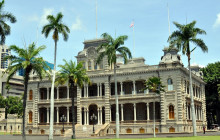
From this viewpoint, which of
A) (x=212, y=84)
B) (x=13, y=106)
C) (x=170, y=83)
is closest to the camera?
(x=170, y=83)

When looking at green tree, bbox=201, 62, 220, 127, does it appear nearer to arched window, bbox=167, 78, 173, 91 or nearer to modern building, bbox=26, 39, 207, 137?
modern building, bbox=26, 39, 207, 137

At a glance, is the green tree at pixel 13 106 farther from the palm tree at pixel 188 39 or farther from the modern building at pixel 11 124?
the palm tree at pixel 188 39

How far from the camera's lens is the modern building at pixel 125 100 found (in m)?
56.9

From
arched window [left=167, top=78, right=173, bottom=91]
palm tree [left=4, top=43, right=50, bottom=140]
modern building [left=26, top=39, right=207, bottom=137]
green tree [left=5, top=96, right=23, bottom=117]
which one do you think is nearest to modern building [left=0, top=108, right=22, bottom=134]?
green tree [left=5, top=96, right=23, bottom=117]

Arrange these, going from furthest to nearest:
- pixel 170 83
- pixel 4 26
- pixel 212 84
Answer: pixel 212 84
pixel 170 83
pixel 4 26

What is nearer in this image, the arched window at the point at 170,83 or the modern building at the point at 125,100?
the modern building at the point at 125,100

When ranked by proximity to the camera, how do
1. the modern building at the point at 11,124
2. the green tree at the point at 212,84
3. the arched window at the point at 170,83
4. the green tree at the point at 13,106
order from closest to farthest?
the arched window at the point at 170,83
the green tree at the point at 212,84
the modern building at the point at 11,124
the green tree at the point at 13,106

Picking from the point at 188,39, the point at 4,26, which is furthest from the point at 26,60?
the point at 188,39

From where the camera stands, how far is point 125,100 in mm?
61500

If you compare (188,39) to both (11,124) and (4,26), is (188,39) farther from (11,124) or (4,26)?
(11,124)

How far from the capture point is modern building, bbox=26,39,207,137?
5688 cm

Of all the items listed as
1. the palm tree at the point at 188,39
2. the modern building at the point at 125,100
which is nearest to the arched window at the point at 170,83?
the modern building at the point at 125,100

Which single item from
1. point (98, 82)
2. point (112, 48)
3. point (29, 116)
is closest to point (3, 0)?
point (112, 48)

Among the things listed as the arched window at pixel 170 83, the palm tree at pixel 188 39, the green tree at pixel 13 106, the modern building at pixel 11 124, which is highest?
the palm tree at pixel 188 39
